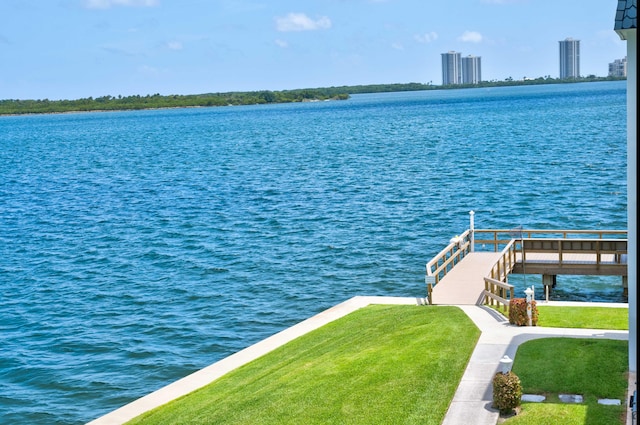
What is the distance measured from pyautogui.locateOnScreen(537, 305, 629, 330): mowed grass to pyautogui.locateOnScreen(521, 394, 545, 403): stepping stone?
4.59m

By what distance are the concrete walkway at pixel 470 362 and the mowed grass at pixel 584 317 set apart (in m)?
0.63

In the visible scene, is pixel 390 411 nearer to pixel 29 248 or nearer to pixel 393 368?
pixel 393 368

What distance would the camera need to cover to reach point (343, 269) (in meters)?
34.0

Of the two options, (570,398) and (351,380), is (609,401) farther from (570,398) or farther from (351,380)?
(351,380)

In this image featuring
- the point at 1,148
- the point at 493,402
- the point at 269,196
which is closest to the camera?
the point at 493,402

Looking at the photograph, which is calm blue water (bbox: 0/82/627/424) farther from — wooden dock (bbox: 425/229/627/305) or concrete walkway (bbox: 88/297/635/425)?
concrete walkway (bbox: 88/297/635/425)

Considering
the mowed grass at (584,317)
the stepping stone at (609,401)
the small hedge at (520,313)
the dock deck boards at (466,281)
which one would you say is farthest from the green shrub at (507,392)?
the dock deck boards at (466,281)

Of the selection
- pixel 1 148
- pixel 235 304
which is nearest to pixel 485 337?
pixel 235 304

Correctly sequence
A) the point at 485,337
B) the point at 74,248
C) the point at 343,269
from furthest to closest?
1. the point at 74,248
2. the point at 343,269
3. the point at 485,337

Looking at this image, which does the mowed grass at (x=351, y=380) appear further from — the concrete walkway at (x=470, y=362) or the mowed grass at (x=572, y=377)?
the mowed grass at (x=572, y=377)

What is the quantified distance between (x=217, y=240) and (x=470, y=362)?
2605cm

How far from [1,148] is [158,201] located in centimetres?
8511

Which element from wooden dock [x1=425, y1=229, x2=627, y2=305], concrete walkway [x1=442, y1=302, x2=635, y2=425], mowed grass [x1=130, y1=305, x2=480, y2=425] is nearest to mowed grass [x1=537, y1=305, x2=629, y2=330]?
concrete walkway [x1=442, y1=302, x2=635, y2=425]

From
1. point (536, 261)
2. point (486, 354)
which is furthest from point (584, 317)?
point (536, 261)
